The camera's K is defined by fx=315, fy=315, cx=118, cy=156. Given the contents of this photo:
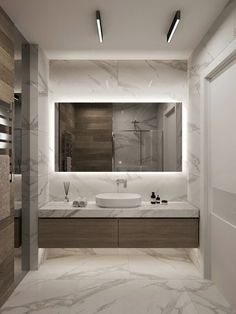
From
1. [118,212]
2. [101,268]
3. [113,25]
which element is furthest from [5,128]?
[101,268]

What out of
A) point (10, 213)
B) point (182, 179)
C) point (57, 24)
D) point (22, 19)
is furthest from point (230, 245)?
point (22, 19)

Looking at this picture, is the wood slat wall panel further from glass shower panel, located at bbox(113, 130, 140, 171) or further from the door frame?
the door frame

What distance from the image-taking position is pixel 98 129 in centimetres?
425

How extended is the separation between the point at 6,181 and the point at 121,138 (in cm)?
181

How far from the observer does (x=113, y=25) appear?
3.12 metres

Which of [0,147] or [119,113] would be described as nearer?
[0,147]

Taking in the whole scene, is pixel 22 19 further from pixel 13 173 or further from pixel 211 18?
pixel 211 18

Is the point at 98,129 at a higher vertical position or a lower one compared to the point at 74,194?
higher

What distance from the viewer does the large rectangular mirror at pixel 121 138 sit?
13.9 ft

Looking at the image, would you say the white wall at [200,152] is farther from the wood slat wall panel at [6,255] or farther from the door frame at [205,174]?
the wood slat wall panel at [6,255]

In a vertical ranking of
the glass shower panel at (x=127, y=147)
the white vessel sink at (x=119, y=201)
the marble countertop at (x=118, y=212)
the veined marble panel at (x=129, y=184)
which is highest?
the glass shower panel at (x=127, y=147)

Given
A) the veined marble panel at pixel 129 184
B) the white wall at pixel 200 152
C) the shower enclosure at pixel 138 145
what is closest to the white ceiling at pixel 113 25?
the white wall at pixel 200 152

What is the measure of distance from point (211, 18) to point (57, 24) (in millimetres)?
1488

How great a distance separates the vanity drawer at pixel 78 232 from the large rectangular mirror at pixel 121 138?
2.82 ft
